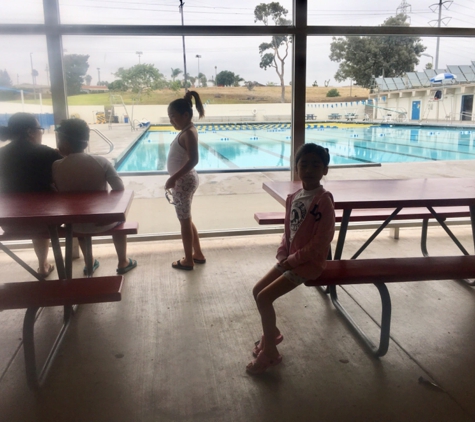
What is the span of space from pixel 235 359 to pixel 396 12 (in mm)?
3399

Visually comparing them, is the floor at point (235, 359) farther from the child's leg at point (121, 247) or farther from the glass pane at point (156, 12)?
the glass pane at point (156, 12)

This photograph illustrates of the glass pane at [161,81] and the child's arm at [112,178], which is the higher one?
the glass pane at [161,81]

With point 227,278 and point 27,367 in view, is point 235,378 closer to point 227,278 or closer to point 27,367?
point 27,367

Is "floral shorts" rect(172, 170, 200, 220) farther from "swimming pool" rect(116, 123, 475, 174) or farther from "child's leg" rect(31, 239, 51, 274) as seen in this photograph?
"swimming pool" rect(116, 123, 475, 174)

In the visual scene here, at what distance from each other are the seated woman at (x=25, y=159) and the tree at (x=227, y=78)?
6.51 ft

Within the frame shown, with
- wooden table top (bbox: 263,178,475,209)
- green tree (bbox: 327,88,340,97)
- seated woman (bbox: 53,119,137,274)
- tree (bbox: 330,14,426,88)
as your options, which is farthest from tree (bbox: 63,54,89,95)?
green tree (bbox: 327,88,340,97)

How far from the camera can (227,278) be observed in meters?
2.92

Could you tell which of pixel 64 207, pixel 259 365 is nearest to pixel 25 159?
pixel 64 207

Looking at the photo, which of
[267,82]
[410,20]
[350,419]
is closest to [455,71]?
[410,20]

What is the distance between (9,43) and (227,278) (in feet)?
8.25

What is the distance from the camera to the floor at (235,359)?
1.56 m

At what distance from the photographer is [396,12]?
12.0 feet

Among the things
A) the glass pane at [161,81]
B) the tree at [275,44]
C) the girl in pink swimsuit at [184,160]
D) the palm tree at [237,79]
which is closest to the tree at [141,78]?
the glass pane at [161,81]

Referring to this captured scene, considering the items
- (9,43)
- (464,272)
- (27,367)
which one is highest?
(9,43)
